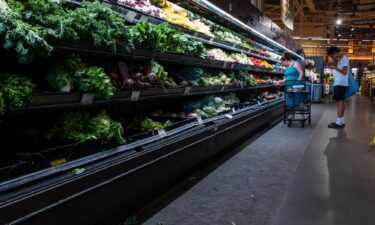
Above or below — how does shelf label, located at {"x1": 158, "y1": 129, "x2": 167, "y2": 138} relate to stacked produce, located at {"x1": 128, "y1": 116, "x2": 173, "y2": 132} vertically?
below

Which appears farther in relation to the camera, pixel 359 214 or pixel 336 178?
pixel 336 178

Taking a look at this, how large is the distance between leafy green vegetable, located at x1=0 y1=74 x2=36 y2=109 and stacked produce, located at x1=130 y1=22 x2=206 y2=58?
4.16 feet

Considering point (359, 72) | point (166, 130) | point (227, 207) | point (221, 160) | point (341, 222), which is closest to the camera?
point (341, 222)

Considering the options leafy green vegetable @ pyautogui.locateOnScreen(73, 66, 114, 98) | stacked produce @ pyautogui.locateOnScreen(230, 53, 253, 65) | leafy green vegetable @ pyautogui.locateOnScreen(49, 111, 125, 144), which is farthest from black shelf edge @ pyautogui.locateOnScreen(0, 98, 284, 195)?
stacked produce @ pyautogui.locateOnScreen(230, 53, 253, 65)

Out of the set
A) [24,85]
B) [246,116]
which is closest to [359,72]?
[246,116]

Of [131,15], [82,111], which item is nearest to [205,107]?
[131,15]

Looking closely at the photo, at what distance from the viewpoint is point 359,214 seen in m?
3.13

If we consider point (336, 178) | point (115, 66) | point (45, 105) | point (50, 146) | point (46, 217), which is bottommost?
point (336, 178)

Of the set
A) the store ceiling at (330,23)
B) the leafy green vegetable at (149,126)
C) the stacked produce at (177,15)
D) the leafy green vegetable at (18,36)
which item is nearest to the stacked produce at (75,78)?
the leafy green vegetable at (18,36)

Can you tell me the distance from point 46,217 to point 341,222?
2238 mm

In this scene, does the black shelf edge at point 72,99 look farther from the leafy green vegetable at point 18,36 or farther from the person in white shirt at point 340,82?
the person in white shirt at point 340,82

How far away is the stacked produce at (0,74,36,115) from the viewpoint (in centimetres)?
191

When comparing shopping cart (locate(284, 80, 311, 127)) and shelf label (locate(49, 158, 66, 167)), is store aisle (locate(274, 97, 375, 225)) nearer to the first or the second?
shelf label (locate(49, 158, 66, 167))

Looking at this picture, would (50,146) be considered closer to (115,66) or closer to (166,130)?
(115,66)
